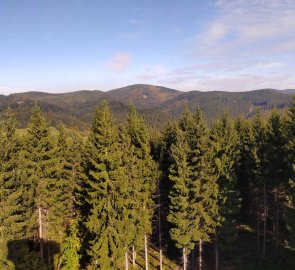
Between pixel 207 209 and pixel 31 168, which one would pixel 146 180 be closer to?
pixel 207 209

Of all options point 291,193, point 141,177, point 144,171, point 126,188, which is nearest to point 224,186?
point 291,193

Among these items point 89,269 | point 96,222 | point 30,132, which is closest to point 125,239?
point 96,222

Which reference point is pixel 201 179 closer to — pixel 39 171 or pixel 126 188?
pixel 126 188

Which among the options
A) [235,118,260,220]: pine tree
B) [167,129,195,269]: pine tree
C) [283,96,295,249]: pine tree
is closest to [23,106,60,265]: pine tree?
[167,129,195,269]: pine tree

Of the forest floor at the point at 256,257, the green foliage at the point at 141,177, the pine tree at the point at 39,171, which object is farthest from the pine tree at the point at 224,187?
the pine tree at the point at 39,171

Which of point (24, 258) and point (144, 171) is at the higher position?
point (144, 171)

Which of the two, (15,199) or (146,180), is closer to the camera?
(15,199)

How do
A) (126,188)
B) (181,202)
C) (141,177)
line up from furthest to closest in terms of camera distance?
(141,177) < (181,202) < (126,188)

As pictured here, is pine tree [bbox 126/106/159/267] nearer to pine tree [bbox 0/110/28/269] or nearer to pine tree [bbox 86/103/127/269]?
pine tree [bbox 86/103/127/269]
